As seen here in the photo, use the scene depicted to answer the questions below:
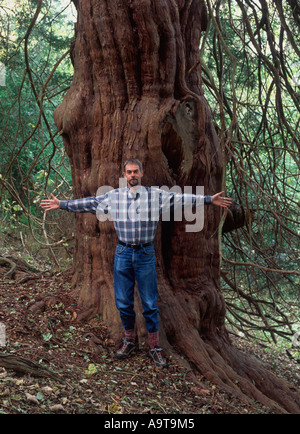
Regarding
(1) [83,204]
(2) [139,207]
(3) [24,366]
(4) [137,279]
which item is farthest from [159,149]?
(3) [24,366]

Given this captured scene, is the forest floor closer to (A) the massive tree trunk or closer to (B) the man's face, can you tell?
(A) the massive tree trunk

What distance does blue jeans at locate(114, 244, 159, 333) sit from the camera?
160 inches

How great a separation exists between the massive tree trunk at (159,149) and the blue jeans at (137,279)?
330 mm

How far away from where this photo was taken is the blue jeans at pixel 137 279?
13.3ft

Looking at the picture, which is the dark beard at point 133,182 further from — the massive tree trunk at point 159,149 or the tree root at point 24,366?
the tree root at point 24,366

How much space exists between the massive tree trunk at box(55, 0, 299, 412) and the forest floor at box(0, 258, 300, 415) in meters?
0.28

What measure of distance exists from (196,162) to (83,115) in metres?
1.35

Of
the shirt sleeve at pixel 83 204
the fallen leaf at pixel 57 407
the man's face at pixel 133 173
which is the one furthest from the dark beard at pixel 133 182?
the fallen leaf at pixel 57 407

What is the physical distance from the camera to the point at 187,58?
5.16 meters

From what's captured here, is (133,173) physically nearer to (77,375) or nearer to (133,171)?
(133,171)

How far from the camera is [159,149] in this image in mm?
Answer: 4559

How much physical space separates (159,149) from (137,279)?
1.35 meters
